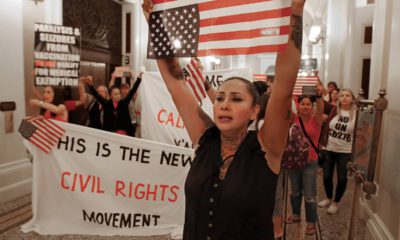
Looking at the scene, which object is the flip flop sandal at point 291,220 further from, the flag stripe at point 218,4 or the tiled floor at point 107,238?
the flag stripe at point 218,4

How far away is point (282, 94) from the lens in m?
1.37

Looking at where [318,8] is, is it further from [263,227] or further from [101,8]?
[263,227]

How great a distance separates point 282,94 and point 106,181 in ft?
9.07

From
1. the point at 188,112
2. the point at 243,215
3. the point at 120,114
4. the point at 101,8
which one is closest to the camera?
the point at 243,215

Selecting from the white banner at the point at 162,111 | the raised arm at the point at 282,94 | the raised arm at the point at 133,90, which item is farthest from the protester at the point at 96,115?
the raised arm at the point at 282,94

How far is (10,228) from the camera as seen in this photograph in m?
3.80

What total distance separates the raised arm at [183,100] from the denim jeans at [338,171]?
132 inches

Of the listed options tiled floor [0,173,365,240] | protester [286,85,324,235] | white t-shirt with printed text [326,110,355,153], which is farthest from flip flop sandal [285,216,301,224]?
white t-shirt with printed text [326,110,355,153]

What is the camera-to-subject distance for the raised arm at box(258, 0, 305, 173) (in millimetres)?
1351

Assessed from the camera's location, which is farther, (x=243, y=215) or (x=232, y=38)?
(x=232, y=38)

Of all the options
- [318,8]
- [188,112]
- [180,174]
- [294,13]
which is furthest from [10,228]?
[318,8]

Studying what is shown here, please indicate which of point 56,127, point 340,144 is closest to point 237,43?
point 56,127

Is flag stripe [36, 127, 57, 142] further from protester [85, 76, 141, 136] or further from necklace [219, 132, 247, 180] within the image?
necklace [219, 132, 247, 180]

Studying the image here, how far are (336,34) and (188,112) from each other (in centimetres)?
1028
